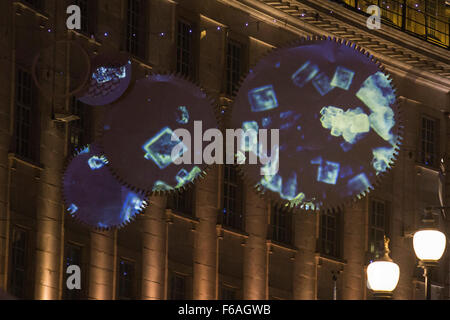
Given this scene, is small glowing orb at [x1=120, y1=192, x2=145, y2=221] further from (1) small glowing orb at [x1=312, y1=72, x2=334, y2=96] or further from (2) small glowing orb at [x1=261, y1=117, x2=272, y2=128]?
(1) small glowing orb at [x1=312, y1=72, x2=334, y2=96]

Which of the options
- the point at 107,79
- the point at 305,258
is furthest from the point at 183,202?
the point at 107,79

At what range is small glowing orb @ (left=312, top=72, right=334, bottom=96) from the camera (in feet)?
54.2

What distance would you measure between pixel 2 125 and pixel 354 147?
16442mm

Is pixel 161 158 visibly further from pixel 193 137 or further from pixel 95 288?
pixel 95 288

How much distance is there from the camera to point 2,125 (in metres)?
31.8

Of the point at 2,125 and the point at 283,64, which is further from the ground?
the point at 2,125

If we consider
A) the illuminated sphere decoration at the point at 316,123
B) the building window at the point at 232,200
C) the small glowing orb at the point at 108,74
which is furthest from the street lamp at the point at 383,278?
the building window at the point at 232,200

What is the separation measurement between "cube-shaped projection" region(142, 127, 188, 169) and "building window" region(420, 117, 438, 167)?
102 feet

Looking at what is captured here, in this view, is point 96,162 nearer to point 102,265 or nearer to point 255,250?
point 102,265

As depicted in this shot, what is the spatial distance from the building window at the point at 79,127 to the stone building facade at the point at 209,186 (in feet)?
0.14

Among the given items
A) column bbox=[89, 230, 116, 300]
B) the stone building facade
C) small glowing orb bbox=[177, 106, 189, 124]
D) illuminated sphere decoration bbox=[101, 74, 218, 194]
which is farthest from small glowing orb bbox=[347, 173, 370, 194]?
column bbox=[89, 230, 116, 300]

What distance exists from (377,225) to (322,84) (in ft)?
97.3
